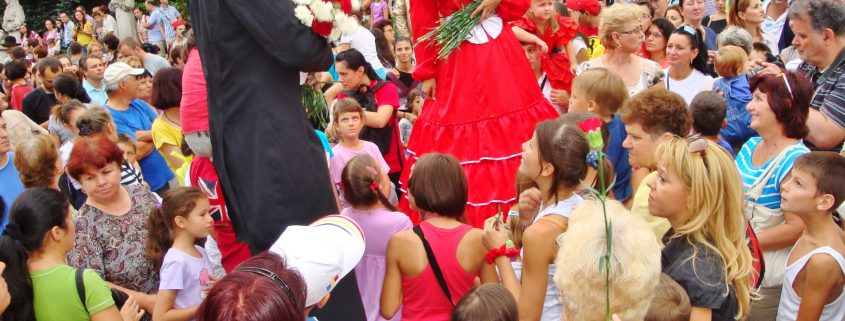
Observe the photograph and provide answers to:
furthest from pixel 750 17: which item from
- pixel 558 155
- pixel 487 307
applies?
pixel 487 307

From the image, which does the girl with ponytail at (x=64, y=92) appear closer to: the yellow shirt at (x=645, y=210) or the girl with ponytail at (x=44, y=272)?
the girl with ponytail at (x=44, y=272)

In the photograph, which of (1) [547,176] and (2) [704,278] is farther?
(1) [547,176]

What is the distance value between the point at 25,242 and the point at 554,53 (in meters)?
4.10

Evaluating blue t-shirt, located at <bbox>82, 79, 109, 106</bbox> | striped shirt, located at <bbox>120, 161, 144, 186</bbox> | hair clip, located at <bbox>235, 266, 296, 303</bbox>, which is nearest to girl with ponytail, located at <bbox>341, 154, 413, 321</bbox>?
hair clip, located at <bbox>235, 266, 296, 303</bbox>

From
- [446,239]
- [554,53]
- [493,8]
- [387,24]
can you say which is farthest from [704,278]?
[387,24]

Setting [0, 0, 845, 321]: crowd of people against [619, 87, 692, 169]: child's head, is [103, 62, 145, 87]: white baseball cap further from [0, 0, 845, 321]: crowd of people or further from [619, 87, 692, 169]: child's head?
[619, 87, 692, 169]: child's head

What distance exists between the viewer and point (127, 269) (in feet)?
12.9

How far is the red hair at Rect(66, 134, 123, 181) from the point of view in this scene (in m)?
3.96

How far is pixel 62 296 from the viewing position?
3172mm

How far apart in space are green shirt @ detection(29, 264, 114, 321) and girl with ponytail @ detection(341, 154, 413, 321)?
1.15 metres

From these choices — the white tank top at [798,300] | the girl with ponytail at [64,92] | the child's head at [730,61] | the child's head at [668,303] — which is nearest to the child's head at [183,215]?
the child's head at [668,303]

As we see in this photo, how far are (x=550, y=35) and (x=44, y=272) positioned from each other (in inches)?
163

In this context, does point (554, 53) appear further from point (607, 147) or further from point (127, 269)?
point (127, 269)

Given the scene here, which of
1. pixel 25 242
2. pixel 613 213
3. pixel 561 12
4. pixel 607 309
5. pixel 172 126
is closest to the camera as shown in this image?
pixel 607 309
